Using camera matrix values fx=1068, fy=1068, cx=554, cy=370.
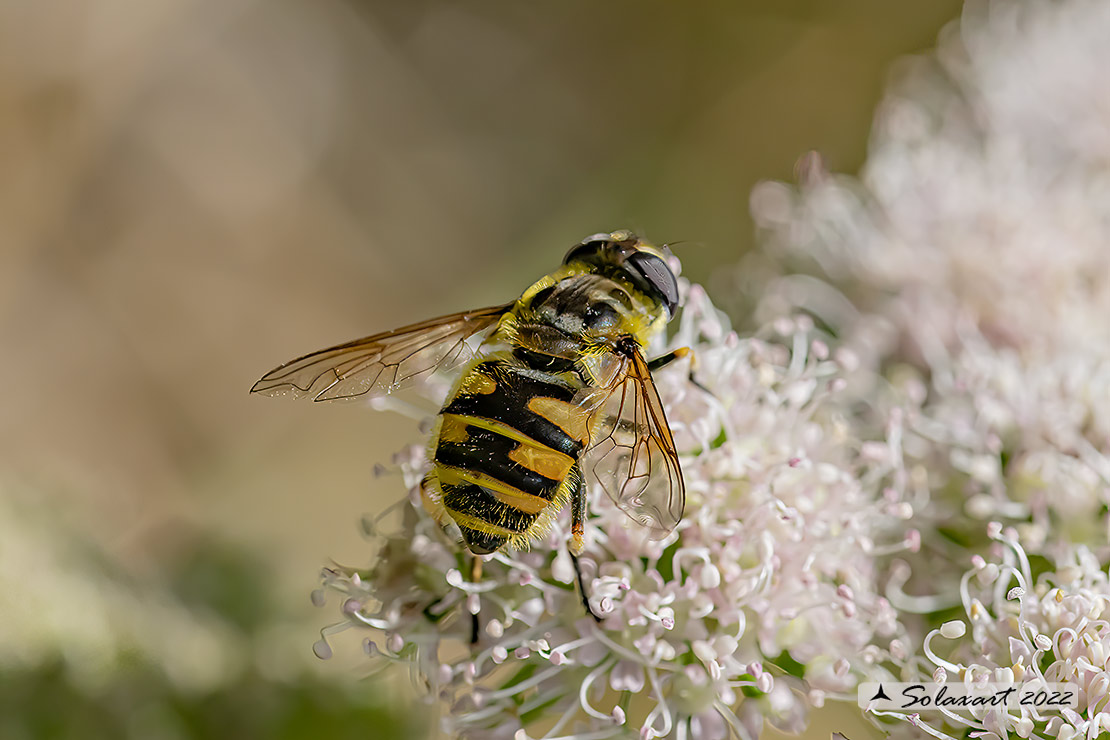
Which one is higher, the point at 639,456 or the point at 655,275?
the point at 655,275

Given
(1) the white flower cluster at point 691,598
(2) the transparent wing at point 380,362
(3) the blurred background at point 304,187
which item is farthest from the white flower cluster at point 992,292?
(2) the transparent wing at point 380,362

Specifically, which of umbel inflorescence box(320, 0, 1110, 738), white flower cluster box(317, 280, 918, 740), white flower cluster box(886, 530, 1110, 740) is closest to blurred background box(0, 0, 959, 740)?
umbel inflorescence box(320, 0, 1110, 738)

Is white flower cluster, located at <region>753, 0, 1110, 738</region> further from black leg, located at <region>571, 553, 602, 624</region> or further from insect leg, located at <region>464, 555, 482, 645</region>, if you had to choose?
insect leg, located at <region>464, 555, 482, 645</region>

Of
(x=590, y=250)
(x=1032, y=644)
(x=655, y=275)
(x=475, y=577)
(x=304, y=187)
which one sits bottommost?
(x=1032, y=644)

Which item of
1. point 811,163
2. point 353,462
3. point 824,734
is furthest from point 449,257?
point 824,734

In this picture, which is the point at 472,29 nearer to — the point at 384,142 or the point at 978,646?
the point at 384,142

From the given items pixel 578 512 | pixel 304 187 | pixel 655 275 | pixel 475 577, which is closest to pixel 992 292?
pixel 655 275

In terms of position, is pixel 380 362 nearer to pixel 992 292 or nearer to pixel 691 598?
pixel 691 598
